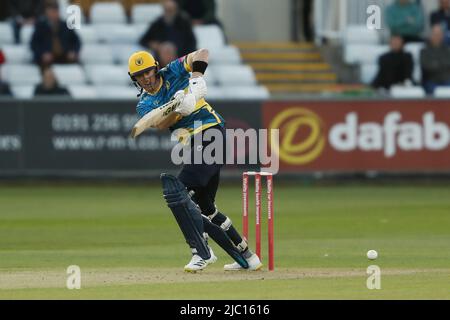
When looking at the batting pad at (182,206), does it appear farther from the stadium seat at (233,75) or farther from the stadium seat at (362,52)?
the stadium seat at (362,52)

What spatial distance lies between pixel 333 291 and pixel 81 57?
14.0 m

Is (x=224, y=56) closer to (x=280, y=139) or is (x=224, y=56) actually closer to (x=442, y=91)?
(x=280, y=139)

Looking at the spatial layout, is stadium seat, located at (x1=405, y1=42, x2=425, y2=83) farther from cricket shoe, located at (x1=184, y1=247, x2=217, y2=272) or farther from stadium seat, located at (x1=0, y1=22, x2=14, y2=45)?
cricket shoe, located at (x1=184, y1=247, x2=217, y2=272)

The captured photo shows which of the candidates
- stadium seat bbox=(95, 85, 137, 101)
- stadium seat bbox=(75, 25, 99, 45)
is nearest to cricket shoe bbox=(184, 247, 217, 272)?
stadium seat bbox=(95, 85, 137, 101)

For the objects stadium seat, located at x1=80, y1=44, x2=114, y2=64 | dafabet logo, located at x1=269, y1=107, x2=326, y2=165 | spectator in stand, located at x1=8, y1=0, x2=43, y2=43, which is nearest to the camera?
dafabet logo, located at x1=269, y1=107, x2=326, y2=165

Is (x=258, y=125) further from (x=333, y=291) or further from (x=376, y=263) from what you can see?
(x=333, y=291)

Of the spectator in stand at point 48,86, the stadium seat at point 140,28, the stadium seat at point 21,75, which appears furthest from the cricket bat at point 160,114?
the stadium seat at point 140,28

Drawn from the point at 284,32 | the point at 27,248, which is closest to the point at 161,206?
the point at 27,248

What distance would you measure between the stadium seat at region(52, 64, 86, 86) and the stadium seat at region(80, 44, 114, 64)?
47 cm

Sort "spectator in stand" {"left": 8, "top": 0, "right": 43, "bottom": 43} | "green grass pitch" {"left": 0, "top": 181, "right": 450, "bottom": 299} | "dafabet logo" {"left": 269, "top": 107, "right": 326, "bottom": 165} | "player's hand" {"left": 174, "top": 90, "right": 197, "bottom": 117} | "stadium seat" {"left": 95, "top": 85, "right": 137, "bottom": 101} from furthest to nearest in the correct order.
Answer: "spectator in stand" {"left": 8, "top": 0, "right": 43, "bottom": 43}, "stadium seat" {"left": 95, "top": 85, "right": 137, "bottom": 101}, "dafabet logo" {"left": 269, "top": 107, "right": 326, "bottom": 165}, "player's hand" {"left": 174, "top": 90, "right": 197, "bottom": 117}, "green grass pitch" {"left": 0, "top": 181, "right": 450, "bottom": 299}

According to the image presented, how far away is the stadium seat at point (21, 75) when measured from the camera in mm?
23016

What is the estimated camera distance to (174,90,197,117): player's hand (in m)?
11.1

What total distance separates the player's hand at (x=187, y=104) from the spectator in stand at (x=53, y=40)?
11873 mm

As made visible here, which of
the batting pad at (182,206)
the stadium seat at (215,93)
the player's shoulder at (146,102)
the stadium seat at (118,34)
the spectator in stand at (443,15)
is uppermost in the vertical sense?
the spectator in stand at (443,15)
